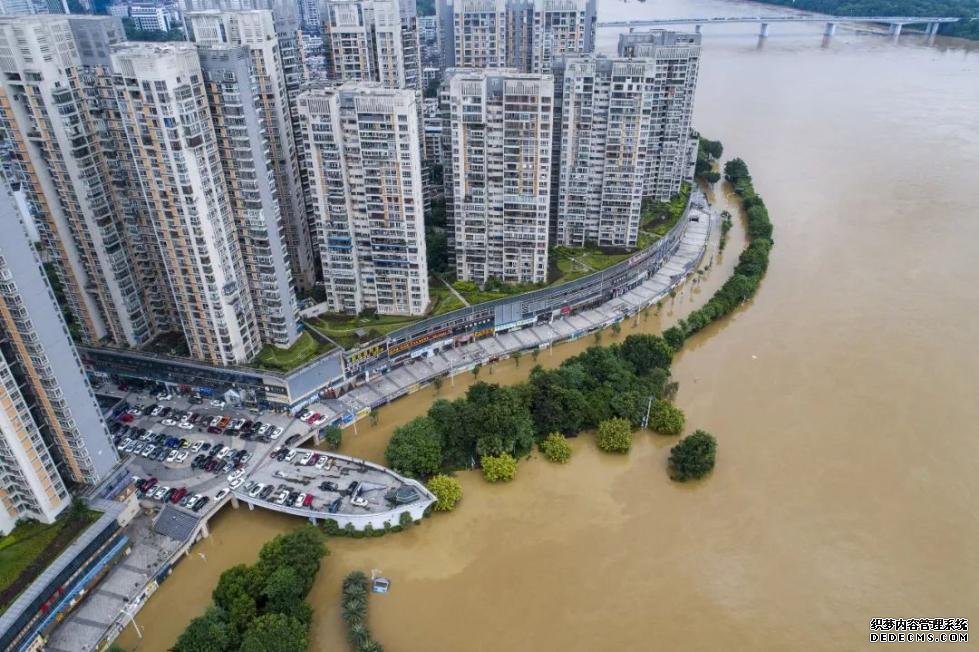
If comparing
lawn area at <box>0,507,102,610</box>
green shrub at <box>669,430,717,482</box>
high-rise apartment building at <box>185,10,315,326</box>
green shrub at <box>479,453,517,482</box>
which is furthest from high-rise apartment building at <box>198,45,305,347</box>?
green shrub at <box>669,430,717,482</box>

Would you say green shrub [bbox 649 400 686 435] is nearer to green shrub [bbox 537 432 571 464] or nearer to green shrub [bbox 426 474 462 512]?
green shrub [bbox 537 432 571 464]

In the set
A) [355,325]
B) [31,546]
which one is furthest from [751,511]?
[31,546]

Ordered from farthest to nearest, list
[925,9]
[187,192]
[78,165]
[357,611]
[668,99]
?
[925,9]
[668,99]
[78,165]
[187,192]
[357,611]

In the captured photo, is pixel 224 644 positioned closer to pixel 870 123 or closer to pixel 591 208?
pixel 591 208

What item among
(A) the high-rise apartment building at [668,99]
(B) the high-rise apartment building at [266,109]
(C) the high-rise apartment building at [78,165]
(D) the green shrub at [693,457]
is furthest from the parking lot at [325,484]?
(A) the high-rise apartment building at [668,99]

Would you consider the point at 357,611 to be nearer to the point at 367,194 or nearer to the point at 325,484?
the point at 325,484
